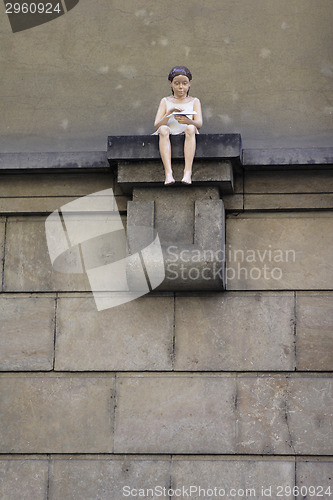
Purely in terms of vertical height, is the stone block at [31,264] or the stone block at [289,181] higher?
the stone block at [289,181]

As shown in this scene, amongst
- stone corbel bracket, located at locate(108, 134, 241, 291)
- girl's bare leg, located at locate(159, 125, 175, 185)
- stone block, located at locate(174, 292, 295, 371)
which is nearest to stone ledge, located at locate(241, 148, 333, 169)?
stone corbel bracket, located at locate(108, 134, 241, 291)

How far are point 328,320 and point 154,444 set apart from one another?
2.51 metres

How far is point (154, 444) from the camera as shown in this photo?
11914 millimetres

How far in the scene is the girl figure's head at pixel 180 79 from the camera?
12.1 metres

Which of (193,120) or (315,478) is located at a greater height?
(193,120)

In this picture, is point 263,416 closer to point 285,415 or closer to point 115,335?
point 285,415

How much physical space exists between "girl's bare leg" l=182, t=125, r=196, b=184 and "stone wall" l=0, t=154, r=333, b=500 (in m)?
0.80

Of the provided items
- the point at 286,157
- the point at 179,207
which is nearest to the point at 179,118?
the point at 179,207

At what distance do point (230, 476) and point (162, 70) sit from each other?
5144 mm

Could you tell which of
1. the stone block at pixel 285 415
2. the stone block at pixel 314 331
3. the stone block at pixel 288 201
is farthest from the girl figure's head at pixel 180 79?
the stone block at pixel 285 415

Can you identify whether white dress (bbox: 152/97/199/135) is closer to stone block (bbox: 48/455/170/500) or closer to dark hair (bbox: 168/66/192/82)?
dark hair (bbox: 168/66/192/82)

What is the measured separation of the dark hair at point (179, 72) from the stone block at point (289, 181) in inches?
54.9

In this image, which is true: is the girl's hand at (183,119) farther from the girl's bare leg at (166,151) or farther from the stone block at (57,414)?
the stone block at (57,414)

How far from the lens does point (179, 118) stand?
39.7ft
